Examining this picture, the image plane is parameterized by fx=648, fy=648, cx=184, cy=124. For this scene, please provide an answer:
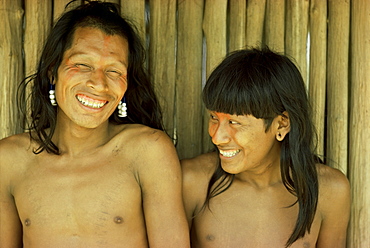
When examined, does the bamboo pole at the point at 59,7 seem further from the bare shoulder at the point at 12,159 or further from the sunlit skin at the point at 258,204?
the sunlit skin at the point at 258,204

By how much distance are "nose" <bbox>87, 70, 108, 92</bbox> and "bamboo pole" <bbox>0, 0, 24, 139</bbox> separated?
0.78 meters

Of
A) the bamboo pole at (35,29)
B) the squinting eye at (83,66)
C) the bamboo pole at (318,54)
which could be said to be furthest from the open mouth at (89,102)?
the bamboo pole at (318,54)

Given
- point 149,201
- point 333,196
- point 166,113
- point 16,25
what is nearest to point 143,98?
point 166,113

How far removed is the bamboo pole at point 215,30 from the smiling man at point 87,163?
67 centimetres

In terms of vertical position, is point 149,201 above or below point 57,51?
below

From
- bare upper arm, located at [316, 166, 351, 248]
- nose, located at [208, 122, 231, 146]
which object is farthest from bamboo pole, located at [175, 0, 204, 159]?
bare upper arm, located at [316, 166, 351, 248]

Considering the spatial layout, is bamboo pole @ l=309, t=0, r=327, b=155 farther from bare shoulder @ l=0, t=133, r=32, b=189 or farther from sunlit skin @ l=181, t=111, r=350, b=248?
bare shoulder @ l=0, t=133, r=32, b=189

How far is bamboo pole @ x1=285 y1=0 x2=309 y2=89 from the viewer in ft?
13.7

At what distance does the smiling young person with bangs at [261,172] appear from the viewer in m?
3.43

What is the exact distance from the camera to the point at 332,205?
3.70 metres

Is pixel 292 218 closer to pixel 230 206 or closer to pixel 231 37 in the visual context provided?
pixel 230 206

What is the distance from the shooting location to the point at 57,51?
11.9ft

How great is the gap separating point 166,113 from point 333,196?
1.21 m

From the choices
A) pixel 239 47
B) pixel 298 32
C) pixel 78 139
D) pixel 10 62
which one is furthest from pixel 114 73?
pixel 298 32
